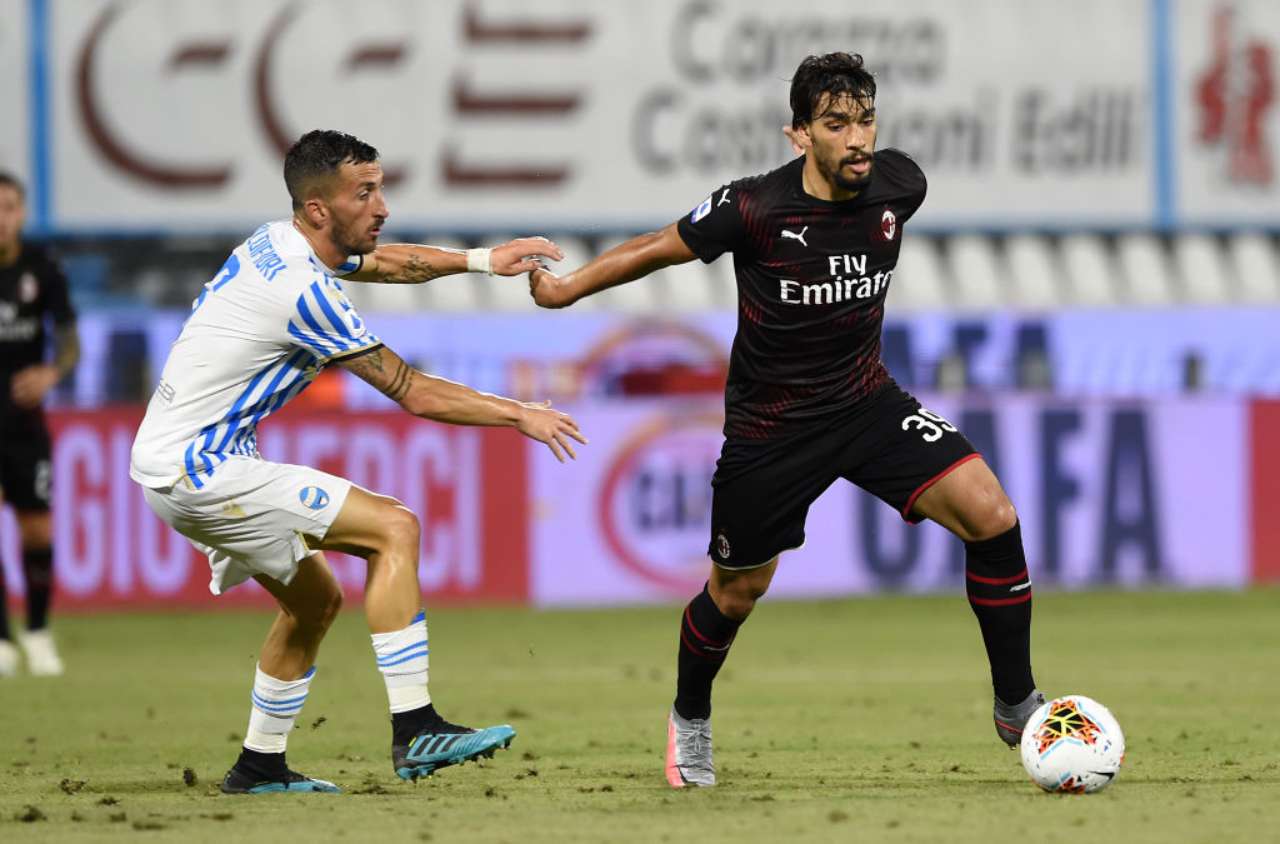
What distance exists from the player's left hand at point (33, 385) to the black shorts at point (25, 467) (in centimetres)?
24

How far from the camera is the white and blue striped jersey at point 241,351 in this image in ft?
22.4

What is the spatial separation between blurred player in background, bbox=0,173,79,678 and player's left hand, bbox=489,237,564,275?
5472 millimetres

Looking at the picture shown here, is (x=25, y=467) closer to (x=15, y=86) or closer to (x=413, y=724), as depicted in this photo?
(x=413, y=724)

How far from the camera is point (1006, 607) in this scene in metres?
7.33

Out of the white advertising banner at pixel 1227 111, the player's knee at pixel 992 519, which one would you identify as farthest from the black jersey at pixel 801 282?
the white advertising banner at pixel 1227 111

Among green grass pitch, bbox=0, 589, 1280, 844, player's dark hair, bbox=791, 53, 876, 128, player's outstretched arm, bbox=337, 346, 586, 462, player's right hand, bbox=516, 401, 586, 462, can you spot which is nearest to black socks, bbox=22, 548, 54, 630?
green grass pitch, bbox=0, 589, 1280, 844

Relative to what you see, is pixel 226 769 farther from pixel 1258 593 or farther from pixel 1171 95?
pixel 1171 95

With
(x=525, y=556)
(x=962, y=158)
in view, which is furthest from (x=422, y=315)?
(x=962, y=158)

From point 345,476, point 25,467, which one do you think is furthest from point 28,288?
point 345,476

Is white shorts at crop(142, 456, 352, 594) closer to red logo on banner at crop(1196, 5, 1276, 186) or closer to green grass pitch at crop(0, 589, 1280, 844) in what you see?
green grass pitch at crop(0, 589, 1280, 844)

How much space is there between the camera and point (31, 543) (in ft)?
40.9

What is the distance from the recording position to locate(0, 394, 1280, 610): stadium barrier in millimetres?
15539

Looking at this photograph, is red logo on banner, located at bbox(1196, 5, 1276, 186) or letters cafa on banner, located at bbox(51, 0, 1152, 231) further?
red logo on banner, located at bbox(1196, 5, 1276, 186)

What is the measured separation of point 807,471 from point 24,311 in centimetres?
658
